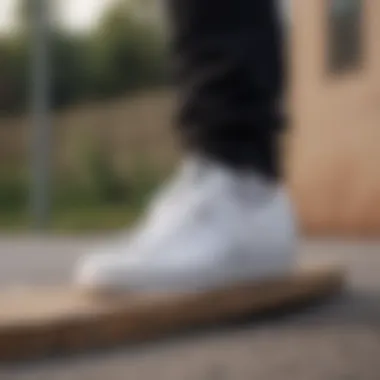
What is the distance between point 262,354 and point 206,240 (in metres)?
0.23

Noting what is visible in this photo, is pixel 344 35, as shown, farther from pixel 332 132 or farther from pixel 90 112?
pixel 90 112

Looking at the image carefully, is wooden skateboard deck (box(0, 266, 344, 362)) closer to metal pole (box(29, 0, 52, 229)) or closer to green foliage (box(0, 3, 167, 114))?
metal pole (box(29, 0, 52, 229))

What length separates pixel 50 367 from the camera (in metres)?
0.71

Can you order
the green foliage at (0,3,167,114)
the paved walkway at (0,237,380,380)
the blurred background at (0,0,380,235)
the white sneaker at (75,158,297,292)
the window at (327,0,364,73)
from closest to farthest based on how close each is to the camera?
the paved walkway at (0,237,380,380), the white sneaker at (75,158,297,292), the window at (327,0,364,73), the blurred background at (0,0,380,235), the green foliage at (0,3,167,114)

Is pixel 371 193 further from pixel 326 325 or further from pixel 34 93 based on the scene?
pixel 326 325

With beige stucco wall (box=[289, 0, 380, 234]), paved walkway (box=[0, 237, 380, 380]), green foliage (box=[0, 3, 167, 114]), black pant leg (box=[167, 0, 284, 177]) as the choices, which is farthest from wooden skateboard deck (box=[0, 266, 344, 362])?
green foliage (box=[0, 3, 167, 114])

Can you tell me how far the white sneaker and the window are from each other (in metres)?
1.20

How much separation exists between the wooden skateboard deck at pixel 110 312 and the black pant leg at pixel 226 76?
0.13m

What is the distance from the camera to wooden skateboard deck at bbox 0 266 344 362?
2.45 feet

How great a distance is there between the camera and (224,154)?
972mm

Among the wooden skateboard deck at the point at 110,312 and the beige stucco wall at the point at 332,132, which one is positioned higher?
the beige stucco wall at the point at 332,132

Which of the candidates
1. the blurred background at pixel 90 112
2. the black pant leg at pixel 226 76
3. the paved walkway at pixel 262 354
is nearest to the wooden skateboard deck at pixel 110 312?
the paved walkway at pixel 262 354

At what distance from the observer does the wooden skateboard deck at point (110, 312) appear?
0.75m

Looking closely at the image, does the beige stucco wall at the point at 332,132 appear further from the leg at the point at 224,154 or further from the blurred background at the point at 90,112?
the leg at the point at 224,154
